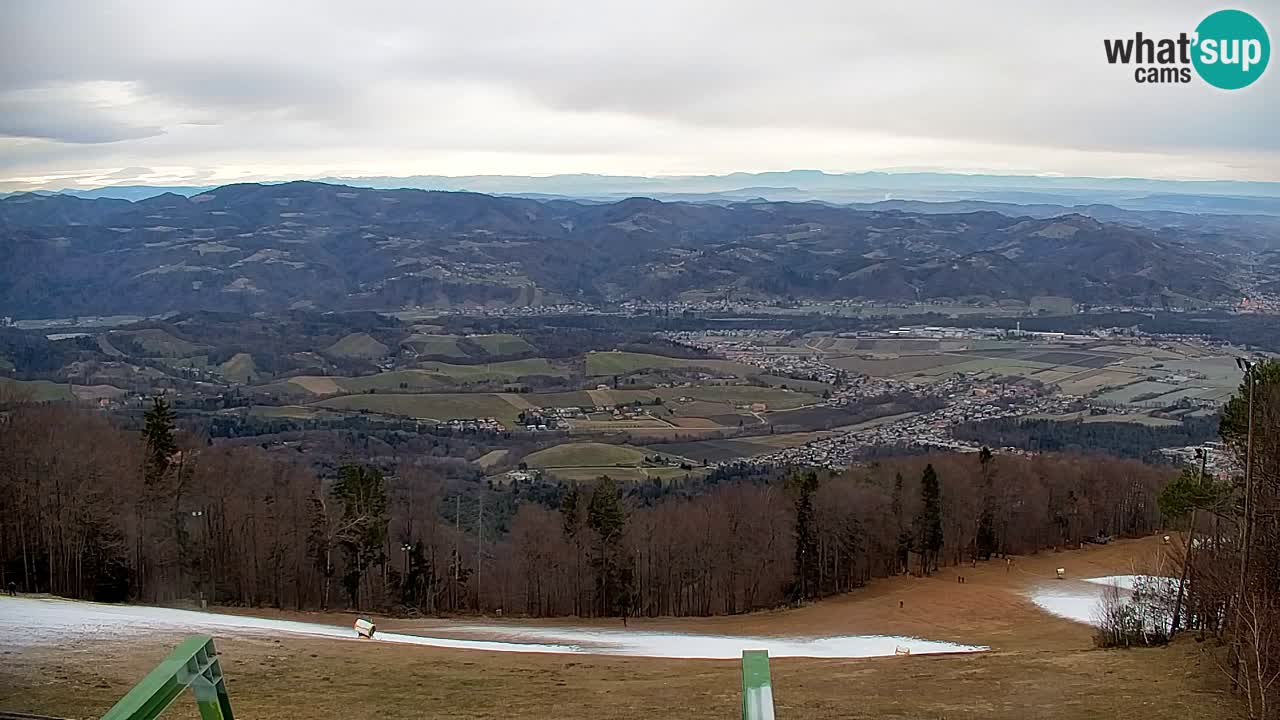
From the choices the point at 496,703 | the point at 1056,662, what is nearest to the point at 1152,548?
the point at 1056,662


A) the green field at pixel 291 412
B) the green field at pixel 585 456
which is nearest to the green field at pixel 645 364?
the green field at pixel 291 412

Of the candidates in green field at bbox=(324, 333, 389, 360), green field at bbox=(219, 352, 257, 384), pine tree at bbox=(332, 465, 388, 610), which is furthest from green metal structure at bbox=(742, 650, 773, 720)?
green field at bbox=(324, 333, 389, 360)

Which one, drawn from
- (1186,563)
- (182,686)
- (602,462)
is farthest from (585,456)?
(182,686)

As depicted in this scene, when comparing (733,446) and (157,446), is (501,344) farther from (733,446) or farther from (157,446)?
(157,446)

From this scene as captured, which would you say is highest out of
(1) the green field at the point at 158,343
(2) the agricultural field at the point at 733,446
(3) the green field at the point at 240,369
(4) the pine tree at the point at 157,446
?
(4) the pine tree at the point at 157,446

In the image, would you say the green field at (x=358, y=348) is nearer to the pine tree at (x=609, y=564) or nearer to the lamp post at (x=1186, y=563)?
the pine tree at (x=609, y=564)
